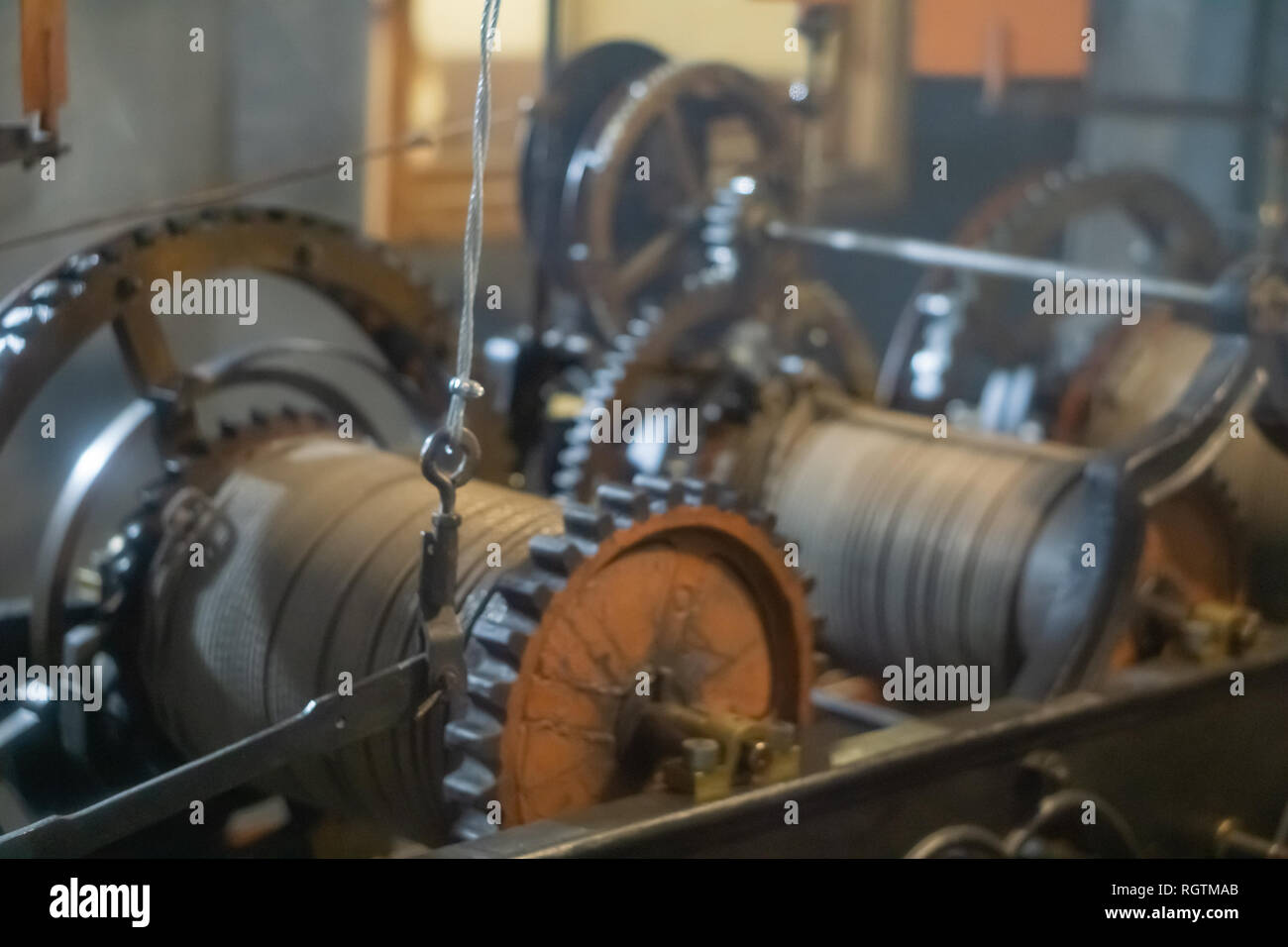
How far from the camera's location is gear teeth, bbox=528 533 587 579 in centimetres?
143

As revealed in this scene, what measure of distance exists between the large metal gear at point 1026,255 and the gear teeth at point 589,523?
1.73 metres

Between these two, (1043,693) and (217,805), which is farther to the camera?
(217,805)

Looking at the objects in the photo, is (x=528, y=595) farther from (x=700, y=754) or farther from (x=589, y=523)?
(x=700, y=754)

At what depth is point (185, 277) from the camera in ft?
6.39

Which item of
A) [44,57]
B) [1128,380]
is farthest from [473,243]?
[1128,380]

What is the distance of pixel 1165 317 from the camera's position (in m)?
2.91

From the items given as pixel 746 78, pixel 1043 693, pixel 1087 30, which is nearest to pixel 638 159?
pixel 746 78

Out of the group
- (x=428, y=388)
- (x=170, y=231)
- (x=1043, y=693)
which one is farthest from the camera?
(x=428, y=388)

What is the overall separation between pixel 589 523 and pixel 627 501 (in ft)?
0.14

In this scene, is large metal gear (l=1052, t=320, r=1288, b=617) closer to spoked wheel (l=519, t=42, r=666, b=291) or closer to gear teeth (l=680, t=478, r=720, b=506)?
spoked wheel (l=519, t=42, r=666, b=291)

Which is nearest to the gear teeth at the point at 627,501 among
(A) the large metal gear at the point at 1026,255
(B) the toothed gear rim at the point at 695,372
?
(B) the toothed gear rim at the point at 695,372

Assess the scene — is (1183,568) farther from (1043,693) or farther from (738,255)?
(738,255)
